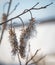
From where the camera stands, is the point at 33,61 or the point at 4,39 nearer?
the point at 33,61

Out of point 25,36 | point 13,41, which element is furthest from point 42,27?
point 13,41

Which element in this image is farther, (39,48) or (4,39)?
(4,39)

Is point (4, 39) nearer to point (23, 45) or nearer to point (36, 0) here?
point (23, 45)

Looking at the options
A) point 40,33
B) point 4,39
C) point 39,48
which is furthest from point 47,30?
point 4,39

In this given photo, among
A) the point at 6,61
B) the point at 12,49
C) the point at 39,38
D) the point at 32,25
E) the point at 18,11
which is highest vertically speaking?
the point at 18,11

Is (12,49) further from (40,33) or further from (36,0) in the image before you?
(36,0)

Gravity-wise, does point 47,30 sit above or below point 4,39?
above

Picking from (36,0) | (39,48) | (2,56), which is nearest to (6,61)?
(2,56)

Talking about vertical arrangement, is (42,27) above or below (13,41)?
above

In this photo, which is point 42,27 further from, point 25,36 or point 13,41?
point 13,41
